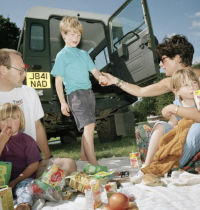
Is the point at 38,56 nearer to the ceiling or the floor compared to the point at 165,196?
nearer to the ceiling

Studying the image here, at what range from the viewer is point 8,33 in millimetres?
10281

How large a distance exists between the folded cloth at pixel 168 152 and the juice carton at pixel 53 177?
2.10 feet

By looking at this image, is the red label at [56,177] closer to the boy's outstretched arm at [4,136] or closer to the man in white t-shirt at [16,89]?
the man in white t-shirt at [16,89]

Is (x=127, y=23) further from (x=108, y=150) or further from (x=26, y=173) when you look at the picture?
(x=26, y=173)

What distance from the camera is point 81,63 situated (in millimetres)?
2492

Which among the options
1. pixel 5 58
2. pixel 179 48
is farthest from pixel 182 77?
pixel 5 58

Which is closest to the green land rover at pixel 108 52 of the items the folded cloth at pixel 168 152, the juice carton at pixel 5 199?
→ the folded cloth at pixel 168 152

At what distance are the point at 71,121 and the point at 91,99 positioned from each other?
172 cm

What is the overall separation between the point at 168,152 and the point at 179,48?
100cm

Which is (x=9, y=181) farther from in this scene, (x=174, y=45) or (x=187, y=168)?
(x=174, y=45)

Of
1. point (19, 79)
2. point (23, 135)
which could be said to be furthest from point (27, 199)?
point (19, 79)

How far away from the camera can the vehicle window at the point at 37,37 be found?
12.3ft

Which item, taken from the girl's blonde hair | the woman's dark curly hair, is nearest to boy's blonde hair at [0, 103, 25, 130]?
the girl's blonde hair

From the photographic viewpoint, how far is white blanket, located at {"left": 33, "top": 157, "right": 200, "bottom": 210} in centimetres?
126
